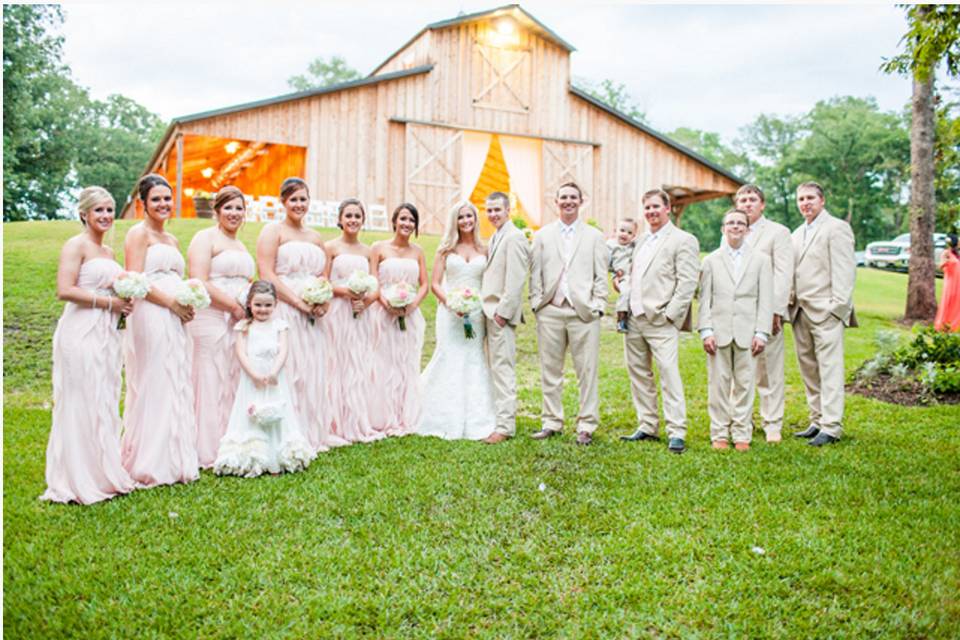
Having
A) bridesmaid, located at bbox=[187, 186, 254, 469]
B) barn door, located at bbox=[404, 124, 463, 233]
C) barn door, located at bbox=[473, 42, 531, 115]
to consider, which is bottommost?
bridesmaid, located at bbox=[187, 186, 254, 469]

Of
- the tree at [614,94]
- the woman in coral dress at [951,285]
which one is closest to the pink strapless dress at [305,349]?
the woman in coral dress at [951,285]

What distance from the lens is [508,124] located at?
2109cm

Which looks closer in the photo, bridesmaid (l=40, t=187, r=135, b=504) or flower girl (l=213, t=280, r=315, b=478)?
bridesmaid (l=40, t=187, r=135, b=504)

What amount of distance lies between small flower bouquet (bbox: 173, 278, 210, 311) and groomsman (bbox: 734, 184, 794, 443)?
15.3ft

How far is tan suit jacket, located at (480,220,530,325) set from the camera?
267 inches

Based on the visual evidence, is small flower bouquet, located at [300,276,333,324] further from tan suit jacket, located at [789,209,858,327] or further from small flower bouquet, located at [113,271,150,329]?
tan suit jacket, located at [789,209,858,327]

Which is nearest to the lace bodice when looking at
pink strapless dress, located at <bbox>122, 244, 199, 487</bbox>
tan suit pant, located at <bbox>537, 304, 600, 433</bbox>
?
tan suit pant, located at <bbox>537, 304, 600, 433</bbox>

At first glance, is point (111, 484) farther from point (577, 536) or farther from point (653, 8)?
point (653, 8)

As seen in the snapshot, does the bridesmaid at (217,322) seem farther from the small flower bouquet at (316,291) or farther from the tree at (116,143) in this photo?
the tree at (116,143)

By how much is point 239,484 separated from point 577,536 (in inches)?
101

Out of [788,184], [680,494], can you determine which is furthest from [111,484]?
[788,184]

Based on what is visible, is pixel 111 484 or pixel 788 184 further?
pixel 788 184

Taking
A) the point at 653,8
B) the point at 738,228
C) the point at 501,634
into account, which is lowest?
the point at 501,634

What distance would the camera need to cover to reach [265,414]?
18.4 feet
